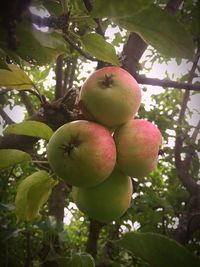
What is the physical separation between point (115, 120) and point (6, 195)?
1768 millimetres

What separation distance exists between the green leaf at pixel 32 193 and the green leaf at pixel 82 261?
0.35 meters

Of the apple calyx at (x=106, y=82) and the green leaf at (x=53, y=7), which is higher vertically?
the green leaf at (x=53, y=7)

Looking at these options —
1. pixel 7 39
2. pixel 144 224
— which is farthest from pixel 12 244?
pixel 7 39

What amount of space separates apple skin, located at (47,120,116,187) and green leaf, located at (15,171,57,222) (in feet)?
0.70

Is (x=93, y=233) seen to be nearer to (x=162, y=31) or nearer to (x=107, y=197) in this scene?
(x=107, y=197)

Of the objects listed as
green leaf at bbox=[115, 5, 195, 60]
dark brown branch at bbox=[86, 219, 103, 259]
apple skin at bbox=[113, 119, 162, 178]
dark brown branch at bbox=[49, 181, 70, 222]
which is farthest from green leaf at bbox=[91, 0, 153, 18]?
dark brown branch at bbox=[49, 181, 70, 222]

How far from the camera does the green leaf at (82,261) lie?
2.77ft

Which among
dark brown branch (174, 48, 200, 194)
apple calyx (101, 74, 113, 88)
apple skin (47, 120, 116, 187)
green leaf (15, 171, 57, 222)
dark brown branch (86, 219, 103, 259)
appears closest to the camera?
apple skin (47, 120, 116, 187)

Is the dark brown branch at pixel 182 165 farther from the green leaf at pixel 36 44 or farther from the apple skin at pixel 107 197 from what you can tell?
the green leaf at pixel 36 44

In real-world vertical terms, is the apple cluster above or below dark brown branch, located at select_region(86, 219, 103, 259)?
above

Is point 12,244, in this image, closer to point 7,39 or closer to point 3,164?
point 3,164

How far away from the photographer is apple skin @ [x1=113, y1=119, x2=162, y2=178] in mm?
1040

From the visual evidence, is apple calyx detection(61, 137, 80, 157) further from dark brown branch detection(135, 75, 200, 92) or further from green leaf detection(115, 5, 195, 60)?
dark brown branch detection(135, 75, 200, 92)

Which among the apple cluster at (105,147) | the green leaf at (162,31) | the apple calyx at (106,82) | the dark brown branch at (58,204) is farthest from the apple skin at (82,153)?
the dark brown branch at (58,204)
